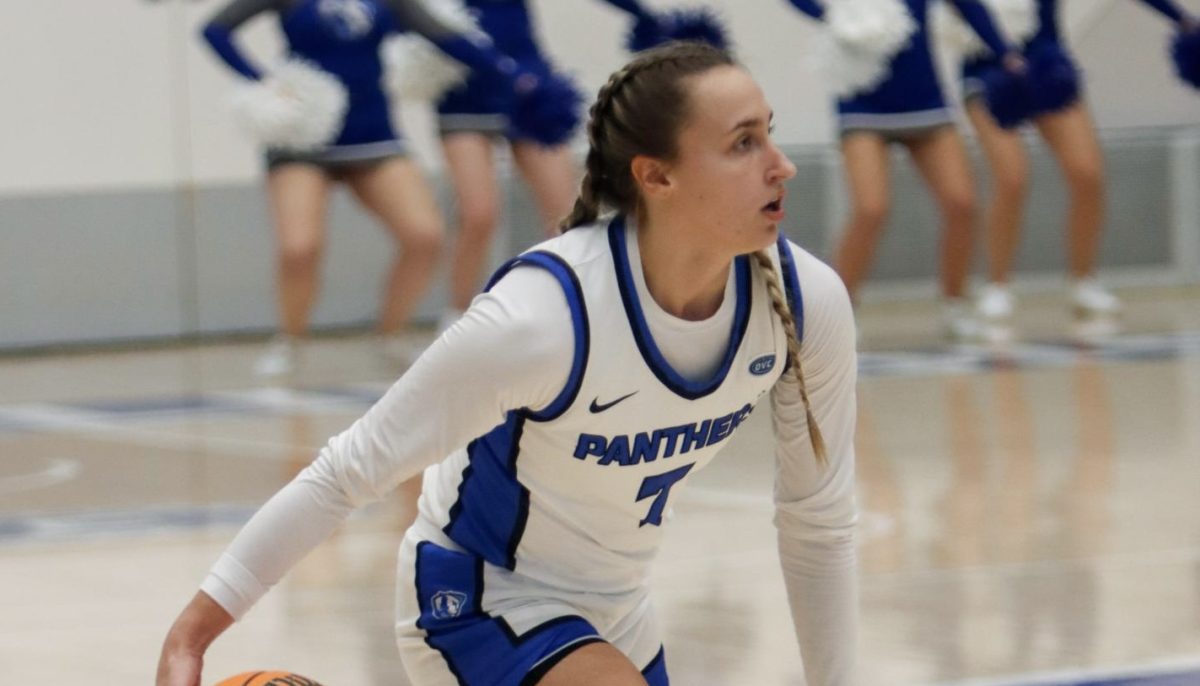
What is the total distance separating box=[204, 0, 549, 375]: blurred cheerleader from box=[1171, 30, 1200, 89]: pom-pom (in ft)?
9.20

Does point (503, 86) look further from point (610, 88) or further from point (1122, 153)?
point (610, 88)

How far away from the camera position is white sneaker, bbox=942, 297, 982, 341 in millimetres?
8570

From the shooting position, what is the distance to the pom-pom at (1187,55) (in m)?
8.34

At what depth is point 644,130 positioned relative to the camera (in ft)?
7.88

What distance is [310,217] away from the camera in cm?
771

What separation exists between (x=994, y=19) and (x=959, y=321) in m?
1.31

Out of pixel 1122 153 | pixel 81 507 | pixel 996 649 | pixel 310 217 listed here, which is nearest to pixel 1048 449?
pixel 996 649

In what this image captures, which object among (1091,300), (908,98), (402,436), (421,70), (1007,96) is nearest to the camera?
(402,436)

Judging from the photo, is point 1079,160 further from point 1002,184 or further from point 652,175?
point 652,175

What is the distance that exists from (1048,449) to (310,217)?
327 centimetres

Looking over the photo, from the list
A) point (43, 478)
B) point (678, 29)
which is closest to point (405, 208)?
point (678, 29)

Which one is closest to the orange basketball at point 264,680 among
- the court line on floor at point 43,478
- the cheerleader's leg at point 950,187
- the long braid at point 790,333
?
the long braid at point 790,333

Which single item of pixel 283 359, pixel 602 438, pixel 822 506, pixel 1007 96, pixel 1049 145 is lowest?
pixel 283 359

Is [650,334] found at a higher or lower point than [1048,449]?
higher
